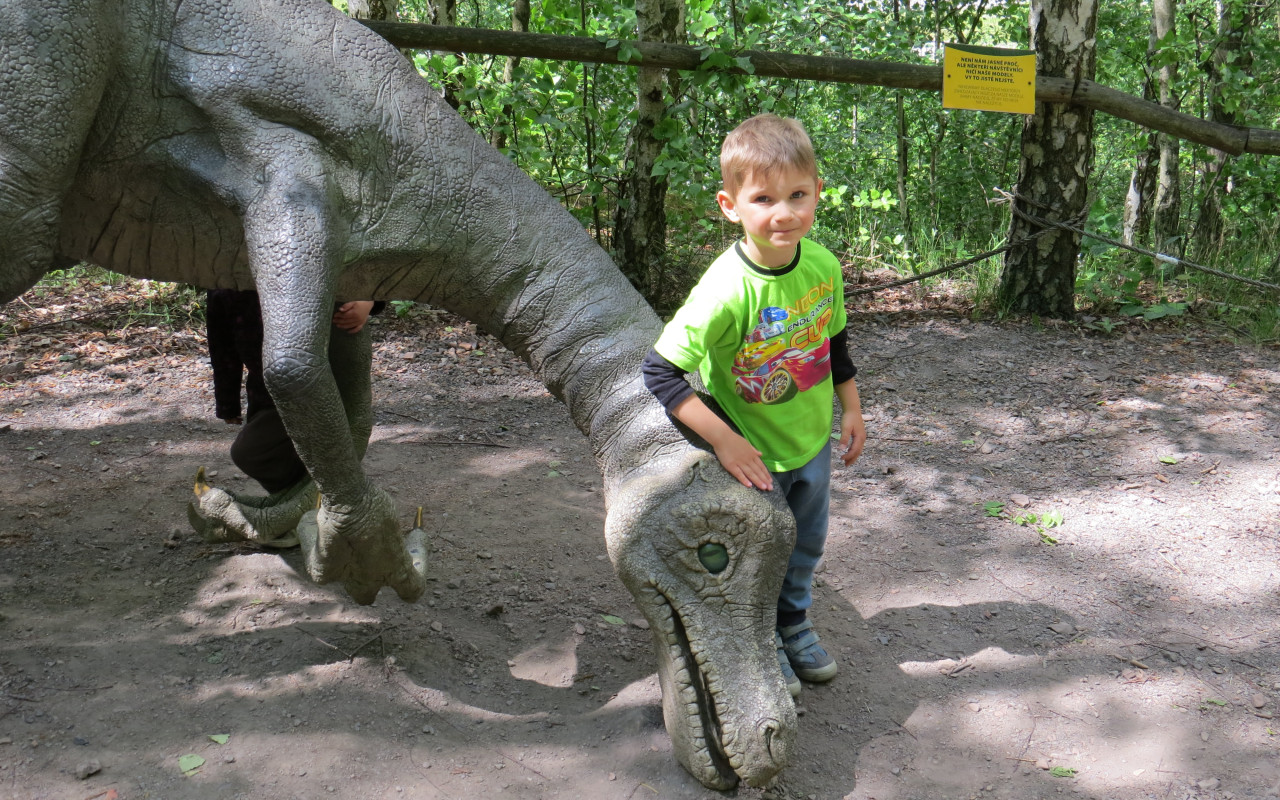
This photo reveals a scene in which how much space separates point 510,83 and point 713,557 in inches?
172

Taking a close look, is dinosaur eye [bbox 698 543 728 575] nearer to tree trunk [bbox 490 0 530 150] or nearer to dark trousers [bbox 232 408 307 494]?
dark trousers [bbox 232 408 307 494]

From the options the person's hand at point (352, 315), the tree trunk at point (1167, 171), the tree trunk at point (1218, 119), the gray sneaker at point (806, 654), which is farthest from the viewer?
the tree trunk at point (1167, 171)

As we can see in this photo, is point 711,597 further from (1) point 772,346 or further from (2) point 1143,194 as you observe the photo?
(2) point 1143,194

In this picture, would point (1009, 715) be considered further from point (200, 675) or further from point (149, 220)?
point (149, 220)

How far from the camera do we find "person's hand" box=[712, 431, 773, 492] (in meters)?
2.38

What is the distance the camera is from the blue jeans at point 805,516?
2.75 meters

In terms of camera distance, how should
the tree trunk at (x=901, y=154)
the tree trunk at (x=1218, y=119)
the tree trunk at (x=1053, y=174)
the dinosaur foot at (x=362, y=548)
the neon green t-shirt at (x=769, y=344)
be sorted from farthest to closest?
the tree trunk at (x=901, y=154), the tree trunk at (x=1218, y=119), the tree trunk at (x=1053, y=174), the dinosaur foot at (x=362, y=548), the neon green t-shirt at (x=769, y=344)

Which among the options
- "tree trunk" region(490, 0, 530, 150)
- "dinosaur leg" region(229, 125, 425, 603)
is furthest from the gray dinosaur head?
"tree trunk" region(490, 0, 530, 150)

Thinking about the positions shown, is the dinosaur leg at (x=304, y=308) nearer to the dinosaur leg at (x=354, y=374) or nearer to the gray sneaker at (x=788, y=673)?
the dinosaur leg at (x=354, y=374)

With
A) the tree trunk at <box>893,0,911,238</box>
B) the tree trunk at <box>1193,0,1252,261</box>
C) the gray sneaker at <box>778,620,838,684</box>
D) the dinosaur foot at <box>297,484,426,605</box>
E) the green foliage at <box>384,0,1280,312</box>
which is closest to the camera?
the dinosaur foot at <box>297,484,426,605</box>

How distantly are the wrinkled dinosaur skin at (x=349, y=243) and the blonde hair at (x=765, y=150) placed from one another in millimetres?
528

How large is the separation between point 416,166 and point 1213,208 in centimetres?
787

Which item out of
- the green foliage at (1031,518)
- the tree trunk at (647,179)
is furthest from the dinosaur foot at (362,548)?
the tree trunk at (647,179)

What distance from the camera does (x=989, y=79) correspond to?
5.82 meters
